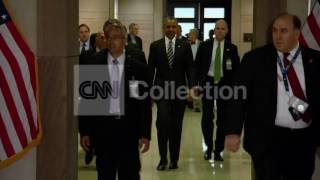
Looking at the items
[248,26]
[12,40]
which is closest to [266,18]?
[12,40]

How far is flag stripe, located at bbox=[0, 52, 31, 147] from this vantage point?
4.46m

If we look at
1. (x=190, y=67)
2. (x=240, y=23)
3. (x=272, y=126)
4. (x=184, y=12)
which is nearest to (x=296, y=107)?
(x=272, y=126)

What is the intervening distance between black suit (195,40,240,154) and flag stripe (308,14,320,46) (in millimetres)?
2912

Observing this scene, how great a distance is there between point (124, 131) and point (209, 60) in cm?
363

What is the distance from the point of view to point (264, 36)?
208 inches

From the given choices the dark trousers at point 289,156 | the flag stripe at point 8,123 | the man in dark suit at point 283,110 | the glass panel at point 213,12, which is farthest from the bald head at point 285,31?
the glass panel at point 213,12

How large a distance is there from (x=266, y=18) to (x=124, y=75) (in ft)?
5.07

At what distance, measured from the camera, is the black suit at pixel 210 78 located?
25.6 ft

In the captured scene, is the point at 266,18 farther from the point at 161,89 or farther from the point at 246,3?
the point at 246,3

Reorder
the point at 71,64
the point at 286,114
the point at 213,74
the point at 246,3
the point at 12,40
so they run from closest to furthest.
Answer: the point at 286,114 < the point at 12,40 < the point at 71,64 < the point at 213,74 < the point at 246,3

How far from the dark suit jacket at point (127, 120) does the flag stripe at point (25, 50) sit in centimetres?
46

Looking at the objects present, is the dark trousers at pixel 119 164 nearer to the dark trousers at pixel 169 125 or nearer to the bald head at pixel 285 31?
the bald head at pixel 285 31

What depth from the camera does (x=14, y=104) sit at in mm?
4488

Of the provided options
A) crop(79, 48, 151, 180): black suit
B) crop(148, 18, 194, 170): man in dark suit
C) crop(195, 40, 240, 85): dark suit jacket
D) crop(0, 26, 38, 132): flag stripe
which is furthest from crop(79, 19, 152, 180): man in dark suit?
crop(195, 40, 240, 85): dark suit jacket
